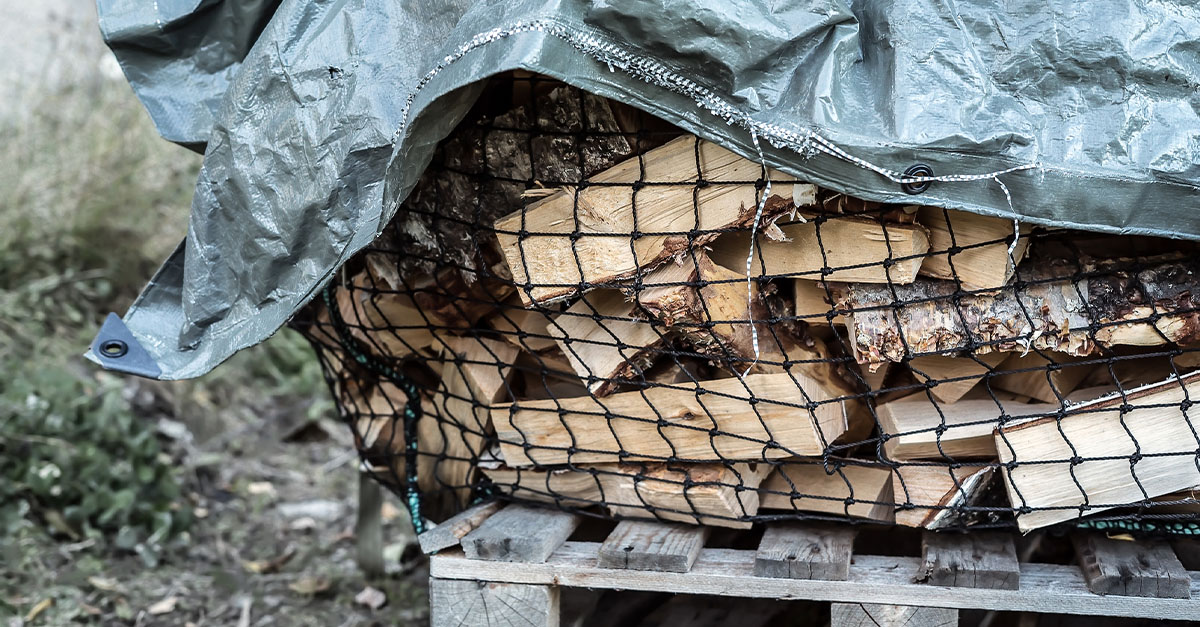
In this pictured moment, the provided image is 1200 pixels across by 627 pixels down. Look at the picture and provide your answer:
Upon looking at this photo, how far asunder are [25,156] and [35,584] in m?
1.88

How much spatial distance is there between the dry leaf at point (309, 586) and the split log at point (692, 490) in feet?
3.99

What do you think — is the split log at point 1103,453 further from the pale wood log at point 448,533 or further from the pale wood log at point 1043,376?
the pale wood log at point 448,533

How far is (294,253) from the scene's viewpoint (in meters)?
1.68

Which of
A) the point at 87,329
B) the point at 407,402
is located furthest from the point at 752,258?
the point at 87,329

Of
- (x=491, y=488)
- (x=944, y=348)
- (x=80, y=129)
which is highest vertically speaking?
(x=80, y=129)

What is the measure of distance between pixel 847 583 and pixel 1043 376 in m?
0.50

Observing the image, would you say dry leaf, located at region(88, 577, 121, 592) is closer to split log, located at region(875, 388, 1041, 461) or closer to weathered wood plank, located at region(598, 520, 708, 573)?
weathered wood plank, located at region(598, 520, 708, 573)

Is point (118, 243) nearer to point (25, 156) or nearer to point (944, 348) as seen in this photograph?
point (25, 156)

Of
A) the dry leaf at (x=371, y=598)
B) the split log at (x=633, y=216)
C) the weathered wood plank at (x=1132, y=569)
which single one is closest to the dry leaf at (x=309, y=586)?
the dry leaf at (x=371, y=598)

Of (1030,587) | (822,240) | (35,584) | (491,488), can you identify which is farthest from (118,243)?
→ (1030,587)

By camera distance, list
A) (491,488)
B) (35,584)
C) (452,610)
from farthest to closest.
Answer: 1. (35,584)
2. (491,488)
3. (452,610)

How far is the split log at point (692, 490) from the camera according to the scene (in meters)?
1.87

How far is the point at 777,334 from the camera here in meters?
1.80

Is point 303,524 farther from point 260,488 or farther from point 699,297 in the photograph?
point 699,297
